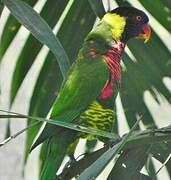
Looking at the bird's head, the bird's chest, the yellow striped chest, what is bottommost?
the yellow striped chest

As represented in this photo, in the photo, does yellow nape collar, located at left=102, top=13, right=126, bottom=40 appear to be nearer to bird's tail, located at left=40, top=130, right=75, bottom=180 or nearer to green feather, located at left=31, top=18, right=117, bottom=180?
green feather, located at left=31, top=18, right=117, bottom=180

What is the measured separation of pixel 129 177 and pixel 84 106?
0.90 feet

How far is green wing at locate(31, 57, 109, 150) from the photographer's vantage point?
834mm

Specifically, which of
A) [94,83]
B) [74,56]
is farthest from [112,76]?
[74,56]

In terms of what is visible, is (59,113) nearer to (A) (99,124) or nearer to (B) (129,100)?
(A) (99,124)

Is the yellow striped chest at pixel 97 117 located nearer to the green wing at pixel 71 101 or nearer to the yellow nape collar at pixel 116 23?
the green wing at pixel 71 101

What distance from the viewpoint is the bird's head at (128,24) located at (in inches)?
42.4

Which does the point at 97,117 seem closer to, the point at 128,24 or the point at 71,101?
the point at 71,101

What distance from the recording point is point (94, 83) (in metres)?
0.91

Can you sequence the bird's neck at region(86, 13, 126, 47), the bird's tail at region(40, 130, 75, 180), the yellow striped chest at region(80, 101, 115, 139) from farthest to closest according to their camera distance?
the bird's neck at region(86, 13, 126, 47) → the yellow striped chest at region(80, 101, 115, 139) → the bird's tail at region(40, 130, 75, 180)

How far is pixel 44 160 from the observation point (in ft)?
2.72

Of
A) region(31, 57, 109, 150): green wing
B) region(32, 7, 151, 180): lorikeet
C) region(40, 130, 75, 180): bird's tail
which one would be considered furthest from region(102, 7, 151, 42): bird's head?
region(40, 130, 75, 180): bird's tail

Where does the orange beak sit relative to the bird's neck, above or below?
below

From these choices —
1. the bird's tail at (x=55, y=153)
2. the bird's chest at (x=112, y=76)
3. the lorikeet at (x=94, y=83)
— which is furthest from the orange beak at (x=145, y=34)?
the bird's tail at (x=55, y=153)
